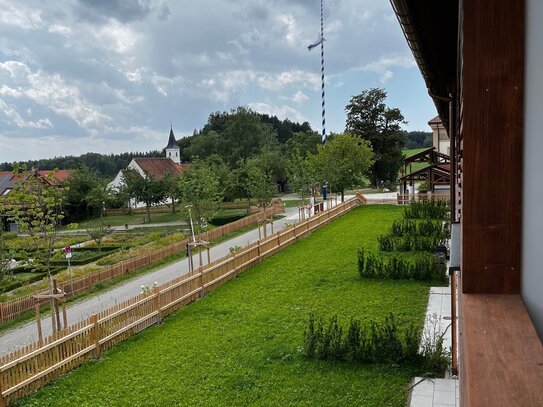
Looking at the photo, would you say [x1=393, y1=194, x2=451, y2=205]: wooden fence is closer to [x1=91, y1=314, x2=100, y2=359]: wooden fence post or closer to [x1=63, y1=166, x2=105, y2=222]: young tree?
[x1=91, y1=314, x2=100, y2=359]: wooden fence post

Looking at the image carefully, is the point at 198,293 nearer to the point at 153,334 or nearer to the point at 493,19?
the point at 153,334

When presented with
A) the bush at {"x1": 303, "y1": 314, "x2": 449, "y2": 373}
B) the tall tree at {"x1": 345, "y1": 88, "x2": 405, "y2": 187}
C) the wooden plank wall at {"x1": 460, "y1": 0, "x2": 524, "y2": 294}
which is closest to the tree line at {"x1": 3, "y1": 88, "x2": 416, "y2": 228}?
the tall tree at {"x1": 345, "y1": 88, "x2": 405, "y2": 187}

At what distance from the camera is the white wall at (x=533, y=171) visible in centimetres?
151

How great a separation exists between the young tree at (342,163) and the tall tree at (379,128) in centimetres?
1286

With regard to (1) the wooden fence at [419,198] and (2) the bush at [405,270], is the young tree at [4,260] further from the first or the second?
(1) the wooden fence at [419,198]

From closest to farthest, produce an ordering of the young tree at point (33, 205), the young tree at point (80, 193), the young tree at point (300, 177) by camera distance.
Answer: the young tree at point (33, 205), the young tree at point (300, 177), the young tree at point (80, 193)

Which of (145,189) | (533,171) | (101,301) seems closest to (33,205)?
(101,301)

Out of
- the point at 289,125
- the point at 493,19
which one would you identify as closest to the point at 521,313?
the point at 493,19

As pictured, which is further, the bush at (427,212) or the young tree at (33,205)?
the bush at (427,212)

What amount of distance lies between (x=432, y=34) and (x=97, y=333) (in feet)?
27.8

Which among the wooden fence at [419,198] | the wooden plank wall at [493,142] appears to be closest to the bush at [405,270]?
the wooden plank wall at [493,142]

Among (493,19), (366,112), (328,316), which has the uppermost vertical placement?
(366,112)

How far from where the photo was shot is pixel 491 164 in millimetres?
1781

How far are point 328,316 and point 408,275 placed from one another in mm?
3865
